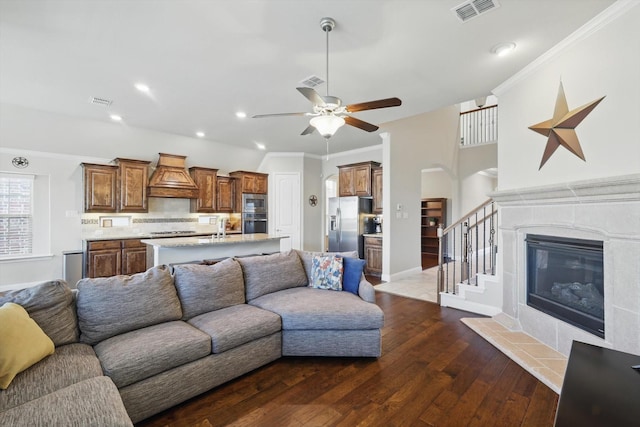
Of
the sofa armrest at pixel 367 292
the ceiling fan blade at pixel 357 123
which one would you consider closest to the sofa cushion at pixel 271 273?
the sofa armrest at pixel 367 292

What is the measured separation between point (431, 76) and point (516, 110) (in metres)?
1.06

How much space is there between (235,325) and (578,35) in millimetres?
3892

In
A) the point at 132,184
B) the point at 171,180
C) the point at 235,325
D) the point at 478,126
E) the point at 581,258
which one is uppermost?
the point at 478,126

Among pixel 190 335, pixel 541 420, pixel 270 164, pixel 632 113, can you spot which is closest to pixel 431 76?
pixel 632 113

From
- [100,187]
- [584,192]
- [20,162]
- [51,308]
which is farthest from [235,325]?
[20,162]

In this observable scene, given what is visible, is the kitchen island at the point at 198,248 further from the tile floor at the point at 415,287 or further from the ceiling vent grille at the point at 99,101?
the tile floor at the point at 415,287

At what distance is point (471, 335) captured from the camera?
322 centimetres

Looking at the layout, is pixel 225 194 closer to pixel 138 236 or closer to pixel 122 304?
pixel 138 236

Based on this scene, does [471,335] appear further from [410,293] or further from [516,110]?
[516,110]

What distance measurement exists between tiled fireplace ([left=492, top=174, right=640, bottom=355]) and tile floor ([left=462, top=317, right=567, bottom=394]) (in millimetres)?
109

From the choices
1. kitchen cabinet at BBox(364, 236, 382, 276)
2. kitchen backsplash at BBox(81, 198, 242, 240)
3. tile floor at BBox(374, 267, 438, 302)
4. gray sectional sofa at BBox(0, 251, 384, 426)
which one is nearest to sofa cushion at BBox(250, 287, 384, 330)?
gray sectional sofa at BBox(0, 251, 384, 426)

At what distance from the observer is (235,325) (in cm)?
237

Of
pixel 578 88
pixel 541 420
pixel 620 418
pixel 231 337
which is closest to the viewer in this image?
pixel 620 418

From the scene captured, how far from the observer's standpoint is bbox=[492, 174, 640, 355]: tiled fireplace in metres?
2.16
